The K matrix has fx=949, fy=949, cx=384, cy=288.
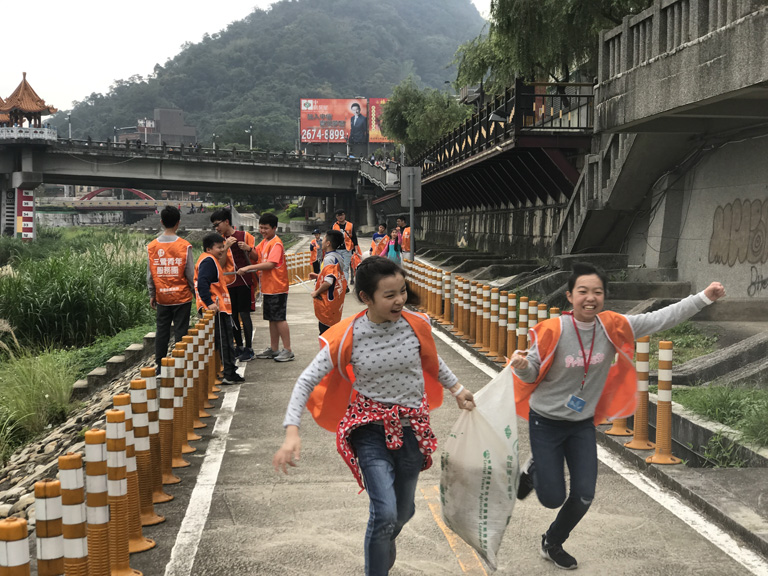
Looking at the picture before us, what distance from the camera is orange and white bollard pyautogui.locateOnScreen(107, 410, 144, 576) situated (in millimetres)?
4852

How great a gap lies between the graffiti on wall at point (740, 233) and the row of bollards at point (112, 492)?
9.81m

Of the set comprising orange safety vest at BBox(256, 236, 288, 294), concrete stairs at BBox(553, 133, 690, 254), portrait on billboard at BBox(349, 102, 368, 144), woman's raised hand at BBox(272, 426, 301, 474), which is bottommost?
woman's raised hand at BBox(272, 426, 301, 474)

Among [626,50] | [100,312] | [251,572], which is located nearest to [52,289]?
[100,312]

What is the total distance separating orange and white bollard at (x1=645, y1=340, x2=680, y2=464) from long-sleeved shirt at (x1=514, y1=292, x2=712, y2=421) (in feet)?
7.12

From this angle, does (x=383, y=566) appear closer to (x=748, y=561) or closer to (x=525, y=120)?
(x=748, y=561)

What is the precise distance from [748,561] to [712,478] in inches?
54.7

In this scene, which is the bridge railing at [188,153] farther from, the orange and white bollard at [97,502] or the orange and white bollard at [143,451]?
the orange and white bollard at [97,502]

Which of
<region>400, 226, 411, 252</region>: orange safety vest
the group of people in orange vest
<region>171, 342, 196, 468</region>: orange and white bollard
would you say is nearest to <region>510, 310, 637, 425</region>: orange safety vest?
<region>171, 342, 196, 468</region>: orange and white bollard

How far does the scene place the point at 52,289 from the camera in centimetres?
1666

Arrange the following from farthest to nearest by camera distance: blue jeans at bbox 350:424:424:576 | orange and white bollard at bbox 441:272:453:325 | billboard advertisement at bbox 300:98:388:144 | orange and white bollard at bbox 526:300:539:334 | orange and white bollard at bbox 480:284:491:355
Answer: billboard advertisement at bbox 300:98:388:144 → orange and white bollard at bbox 441:272:453:325 → orange and white bollard at bbox 480:284:491:355 → orange and white bollard at bbox 526:300:539:334 → blue jeans at bbox 350:424:424:576

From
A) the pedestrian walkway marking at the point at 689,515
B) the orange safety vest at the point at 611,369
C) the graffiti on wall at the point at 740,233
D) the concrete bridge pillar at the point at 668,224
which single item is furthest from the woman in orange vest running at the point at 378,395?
the concrete bridge pillar at the point at 668,224

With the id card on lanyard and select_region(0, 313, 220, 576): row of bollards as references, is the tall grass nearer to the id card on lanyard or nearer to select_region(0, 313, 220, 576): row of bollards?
select_region(0, 313, 220, 576): row of bollards

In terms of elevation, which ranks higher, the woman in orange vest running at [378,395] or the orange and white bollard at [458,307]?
the woman in orange vest running at [378,395]

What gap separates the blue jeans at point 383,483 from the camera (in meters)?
4.16
